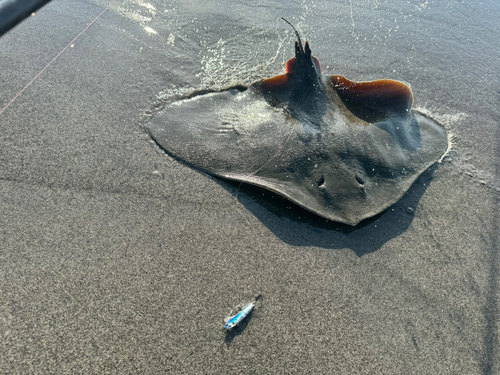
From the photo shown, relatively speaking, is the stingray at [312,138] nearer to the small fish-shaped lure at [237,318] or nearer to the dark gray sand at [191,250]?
the dark gray sand at [191,250]

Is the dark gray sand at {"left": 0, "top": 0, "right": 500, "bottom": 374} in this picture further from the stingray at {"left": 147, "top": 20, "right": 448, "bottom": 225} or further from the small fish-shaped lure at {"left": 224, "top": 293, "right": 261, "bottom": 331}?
the stingray at {"left": 147, "top": 20, "right": 448, "bottom": 225}

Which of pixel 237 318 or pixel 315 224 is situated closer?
pixel 237 318

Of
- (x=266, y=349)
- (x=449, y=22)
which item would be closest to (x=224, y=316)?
(x=266, y=349)

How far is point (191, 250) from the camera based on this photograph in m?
2.91

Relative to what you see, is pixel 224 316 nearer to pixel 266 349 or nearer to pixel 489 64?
pixel 266 349

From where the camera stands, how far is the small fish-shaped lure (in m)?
2.42

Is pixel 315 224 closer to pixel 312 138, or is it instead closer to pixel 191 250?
pixel 312 138

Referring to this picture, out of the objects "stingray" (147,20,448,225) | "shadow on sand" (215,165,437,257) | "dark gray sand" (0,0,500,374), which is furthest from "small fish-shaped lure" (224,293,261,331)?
"stingray" (147,20,448,225)

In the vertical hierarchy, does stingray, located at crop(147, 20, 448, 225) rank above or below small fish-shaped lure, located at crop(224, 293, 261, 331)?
above

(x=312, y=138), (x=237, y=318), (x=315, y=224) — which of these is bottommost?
(x=237, y=318)

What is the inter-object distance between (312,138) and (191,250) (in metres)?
1.65

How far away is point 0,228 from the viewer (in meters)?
2.79

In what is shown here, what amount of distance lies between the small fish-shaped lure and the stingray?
1011 millimetres

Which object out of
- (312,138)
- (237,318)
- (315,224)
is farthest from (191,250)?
(312,138)
